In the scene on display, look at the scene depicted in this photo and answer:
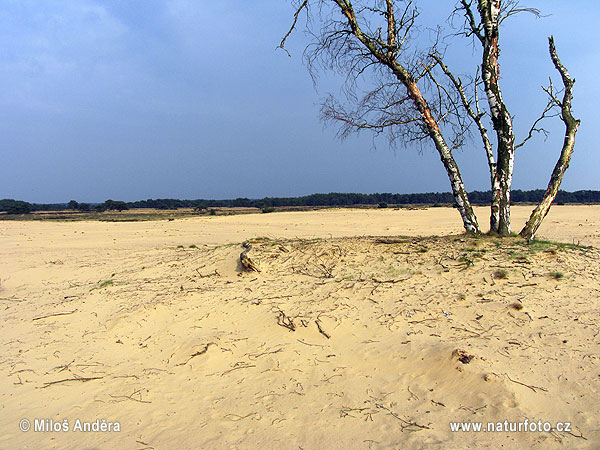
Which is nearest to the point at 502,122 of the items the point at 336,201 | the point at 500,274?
the point at 500,274

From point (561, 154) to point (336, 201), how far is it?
1220 inches

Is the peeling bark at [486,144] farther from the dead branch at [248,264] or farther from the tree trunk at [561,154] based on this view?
the dead branch at [248,264]

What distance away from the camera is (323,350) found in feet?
13.3

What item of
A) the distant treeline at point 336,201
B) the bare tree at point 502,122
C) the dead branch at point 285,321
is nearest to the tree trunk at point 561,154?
the bare tree at point 502,122

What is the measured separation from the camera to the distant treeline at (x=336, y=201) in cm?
3222

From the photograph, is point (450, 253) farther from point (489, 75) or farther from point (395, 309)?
point (489, 75)

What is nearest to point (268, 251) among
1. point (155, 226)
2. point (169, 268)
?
point (169, 268)

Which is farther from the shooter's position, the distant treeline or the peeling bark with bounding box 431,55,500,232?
the distant treeline

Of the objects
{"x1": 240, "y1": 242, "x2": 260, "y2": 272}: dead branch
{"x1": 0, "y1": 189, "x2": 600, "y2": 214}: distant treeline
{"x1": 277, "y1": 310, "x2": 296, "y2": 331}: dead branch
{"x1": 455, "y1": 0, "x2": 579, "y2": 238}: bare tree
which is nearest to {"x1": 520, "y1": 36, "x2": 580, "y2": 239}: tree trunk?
{"x1": 455, "y1": 0, "x2": 579, "y2": 238}: bare tree

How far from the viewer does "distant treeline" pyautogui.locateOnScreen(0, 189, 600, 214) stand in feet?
106

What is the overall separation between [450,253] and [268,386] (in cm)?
335

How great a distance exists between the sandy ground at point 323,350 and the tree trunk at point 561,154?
0.88 metres

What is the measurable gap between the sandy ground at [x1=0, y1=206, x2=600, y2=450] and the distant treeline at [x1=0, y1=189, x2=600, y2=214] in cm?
2597

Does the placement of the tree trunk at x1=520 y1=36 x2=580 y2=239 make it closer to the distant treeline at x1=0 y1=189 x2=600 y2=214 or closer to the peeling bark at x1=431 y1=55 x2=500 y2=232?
the peeling bark at x1=431 y1=55 x2=500 y2=232
